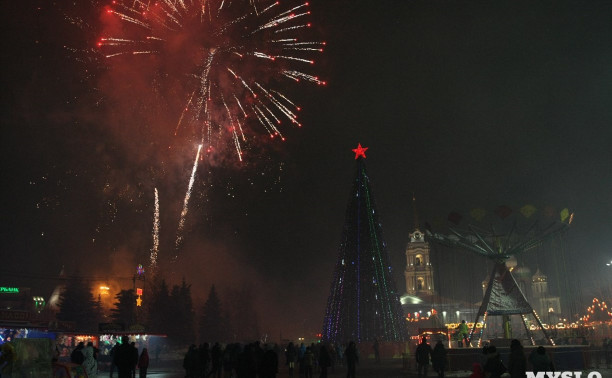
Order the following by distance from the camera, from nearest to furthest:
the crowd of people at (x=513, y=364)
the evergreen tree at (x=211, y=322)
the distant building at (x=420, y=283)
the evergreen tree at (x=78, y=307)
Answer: the crowd of people at (x=513, y=364), the evergreen tree at (x=78, y=307), the evergreen tree at (x=211, y=322), the distant building at (x=420, y=283)

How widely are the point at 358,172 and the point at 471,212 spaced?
7618 millimetres

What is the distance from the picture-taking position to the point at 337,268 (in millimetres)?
34656

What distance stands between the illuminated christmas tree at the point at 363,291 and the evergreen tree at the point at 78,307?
95.5 ft

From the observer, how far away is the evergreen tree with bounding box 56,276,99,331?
52.7 meters

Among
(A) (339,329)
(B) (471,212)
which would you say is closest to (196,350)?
(A) (339,329)

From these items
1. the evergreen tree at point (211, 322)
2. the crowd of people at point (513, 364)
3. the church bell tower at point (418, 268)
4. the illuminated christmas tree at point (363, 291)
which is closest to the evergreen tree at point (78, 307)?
the evergreen tree at point (211, 322)

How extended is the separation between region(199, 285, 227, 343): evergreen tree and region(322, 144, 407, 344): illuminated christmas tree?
30565 millimetres

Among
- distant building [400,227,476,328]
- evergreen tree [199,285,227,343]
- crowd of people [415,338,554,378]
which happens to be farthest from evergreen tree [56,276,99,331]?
distant building [400,227,476,328]

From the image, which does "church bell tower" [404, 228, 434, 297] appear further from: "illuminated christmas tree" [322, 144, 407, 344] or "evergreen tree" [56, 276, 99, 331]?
"illuminated christmas tree" [322, 144, 407, 344]

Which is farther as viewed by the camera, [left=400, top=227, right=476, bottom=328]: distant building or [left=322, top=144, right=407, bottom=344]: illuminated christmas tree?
[left=400, top=227, right=476, bottom=328]: distant building

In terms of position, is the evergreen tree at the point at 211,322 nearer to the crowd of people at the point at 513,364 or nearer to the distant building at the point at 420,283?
the crowd of people at the point at 513,364

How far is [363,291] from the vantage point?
33.8 m

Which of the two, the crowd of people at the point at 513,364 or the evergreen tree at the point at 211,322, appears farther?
the evergreen tree at the point at 211,322

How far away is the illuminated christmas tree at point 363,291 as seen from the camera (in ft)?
110
